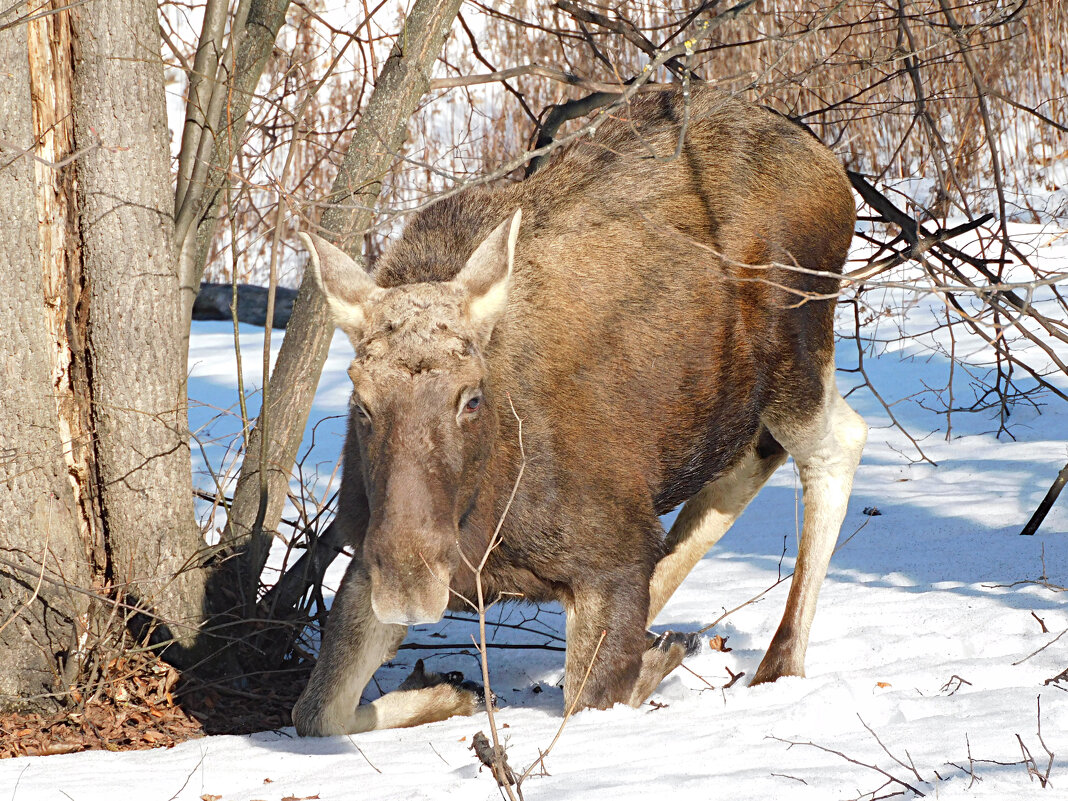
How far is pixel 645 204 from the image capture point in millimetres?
4824

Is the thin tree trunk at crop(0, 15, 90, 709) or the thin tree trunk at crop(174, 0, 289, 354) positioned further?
the thin tree trunk at crop(174, 0, 289, 354)

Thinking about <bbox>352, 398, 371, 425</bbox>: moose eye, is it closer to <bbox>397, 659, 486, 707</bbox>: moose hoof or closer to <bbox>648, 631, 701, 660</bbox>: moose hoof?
<bbox>397, 659, 486, 707</bbox>: moose hoof

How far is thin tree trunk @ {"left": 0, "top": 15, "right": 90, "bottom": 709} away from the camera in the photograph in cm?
405

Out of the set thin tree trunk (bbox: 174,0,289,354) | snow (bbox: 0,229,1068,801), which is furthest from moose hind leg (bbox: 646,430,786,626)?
thin tree trunk (bbox: 174,0,289,354)

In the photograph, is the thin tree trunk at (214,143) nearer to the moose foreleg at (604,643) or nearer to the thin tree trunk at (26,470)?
the thin tree trunk at (26,470)

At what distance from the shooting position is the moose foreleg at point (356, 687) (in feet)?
13.9

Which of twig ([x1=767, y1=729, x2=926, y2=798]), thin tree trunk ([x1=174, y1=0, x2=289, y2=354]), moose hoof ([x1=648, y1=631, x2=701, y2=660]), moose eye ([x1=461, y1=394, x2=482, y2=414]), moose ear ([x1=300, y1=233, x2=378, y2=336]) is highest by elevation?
thin tree trunk ([x1=174, y1=0, x2=289, y2=354])

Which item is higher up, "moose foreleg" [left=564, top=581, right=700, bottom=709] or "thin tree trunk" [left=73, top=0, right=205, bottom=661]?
"thin tree trunk" [left=73, top=0, right=205, bottom=661]

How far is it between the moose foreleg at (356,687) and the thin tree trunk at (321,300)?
2.06ft

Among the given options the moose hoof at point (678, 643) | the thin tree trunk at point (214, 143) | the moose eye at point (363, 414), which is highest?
the thin tree trunk at point (214, 143)

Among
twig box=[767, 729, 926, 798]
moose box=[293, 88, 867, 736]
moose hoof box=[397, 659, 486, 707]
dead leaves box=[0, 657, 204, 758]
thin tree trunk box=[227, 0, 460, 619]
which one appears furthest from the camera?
thin tree trunk box=[227, 0, 460, 619]

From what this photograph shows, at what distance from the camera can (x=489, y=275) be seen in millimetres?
4012

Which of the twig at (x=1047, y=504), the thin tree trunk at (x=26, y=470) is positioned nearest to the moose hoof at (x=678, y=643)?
the twig at (x=1047, y=504)

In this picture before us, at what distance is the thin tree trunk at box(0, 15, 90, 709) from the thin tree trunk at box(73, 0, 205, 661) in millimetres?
195
